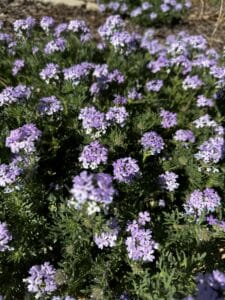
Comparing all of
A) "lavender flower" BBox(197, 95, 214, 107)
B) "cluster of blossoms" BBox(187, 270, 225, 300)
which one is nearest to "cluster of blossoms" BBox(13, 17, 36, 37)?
"lavender flower" BBox(197, 95, 214, 107)

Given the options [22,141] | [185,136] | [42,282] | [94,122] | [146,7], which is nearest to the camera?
[42,282]

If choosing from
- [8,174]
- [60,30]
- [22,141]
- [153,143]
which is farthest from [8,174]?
[60,30]

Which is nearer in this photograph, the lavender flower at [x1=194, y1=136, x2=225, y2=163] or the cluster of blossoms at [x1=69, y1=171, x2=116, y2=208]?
the cluster of blossoms at [x1=69, y1=171, x2=116, y2=208]

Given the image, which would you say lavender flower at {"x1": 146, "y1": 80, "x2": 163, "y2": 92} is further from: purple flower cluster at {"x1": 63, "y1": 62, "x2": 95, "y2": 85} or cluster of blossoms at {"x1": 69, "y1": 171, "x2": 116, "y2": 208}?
cluster of blossoms at {"x1": 69, "y1": 171, "x2": 116, "y2": 208}

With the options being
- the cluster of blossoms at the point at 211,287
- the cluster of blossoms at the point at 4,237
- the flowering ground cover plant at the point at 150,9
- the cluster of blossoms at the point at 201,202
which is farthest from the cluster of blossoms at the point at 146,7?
the cluster of blossoms at the point at 211,287

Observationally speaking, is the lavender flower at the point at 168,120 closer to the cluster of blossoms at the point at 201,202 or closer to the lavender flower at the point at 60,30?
the cluster of blossoms at the point at 201,202

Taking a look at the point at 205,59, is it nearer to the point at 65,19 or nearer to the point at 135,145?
the point at 135,145

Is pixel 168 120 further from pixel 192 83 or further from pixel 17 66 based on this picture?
pixel 17 66
